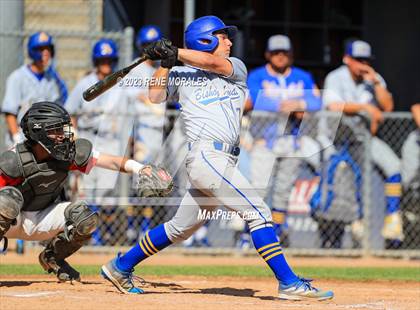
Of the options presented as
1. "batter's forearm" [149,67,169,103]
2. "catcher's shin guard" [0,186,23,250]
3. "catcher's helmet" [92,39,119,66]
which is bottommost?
"catcher's shin guard" [0,186,23,250]

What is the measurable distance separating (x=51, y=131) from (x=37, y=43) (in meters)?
3.63

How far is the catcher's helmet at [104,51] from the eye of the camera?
436 inches

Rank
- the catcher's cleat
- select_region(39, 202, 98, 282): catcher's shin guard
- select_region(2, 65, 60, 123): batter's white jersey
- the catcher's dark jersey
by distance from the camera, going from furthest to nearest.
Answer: select_region(2, 65, 60, 123): batter's white jersey < the catcher's cleat < select_region(39, 202, 98, 282): catcher's shin guard < the catcher's dark jersey

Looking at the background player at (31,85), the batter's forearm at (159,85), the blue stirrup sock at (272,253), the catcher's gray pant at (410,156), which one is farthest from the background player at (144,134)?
the blue stirrup sock at (272,253)

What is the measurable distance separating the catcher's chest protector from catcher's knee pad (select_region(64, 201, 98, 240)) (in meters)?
0.22

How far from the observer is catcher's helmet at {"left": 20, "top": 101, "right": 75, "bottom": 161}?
732 cm

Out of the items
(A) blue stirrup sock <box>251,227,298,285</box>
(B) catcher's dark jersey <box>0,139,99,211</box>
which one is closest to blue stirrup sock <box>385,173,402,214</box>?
(A) blue stirrup sock <box>251,227,298,285</box>

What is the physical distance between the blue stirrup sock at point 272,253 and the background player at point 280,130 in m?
4.01

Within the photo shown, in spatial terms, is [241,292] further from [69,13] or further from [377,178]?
[69,13]

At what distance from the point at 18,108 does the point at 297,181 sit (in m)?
3.25

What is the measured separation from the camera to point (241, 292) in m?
7.77

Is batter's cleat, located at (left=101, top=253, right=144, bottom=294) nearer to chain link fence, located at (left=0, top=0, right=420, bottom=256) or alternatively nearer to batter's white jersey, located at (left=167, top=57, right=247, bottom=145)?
batter's white jersey, located at (left=167, top=57, right=247, bottom=145)

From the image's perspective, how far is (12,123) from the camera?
1070 centimetres

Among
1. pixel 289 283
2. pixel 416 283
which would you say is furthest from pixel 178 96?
pixel 416 283
